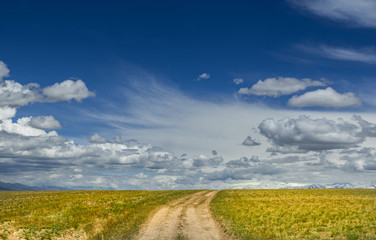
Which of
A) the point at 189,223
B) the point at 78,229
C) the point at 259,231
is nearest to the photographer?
the point at 259,231

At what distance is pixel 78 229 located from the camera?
25484mm

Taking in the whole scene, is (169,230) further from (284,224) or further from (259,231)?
(284,224)

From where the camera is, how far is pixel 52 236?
22.8m

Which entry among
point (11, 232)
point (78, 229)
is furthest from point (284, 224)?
point (11, 232)

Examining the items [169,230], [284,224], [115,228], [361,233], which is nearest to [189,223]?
[169,230]

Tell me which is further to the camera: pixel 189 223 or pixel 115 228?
pixel 189 223

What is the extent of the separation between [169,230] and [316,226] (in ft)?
39.9

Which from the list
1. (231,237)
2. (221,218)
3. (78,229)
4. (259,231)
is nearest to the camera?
(231,237)

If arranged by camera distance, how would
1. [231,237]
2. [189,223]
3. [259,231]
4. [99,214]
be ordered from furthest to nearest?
1. [99,214]
2. [189,223]
3. [259,231]
4. [231,237]

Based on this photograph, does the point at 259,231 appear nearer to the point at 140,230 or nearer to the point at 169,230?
the point at 169,230

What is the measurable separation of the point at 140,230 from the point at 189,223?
4.89 m

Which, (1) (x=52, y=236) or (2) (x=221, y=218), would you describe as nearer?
(1) (x=52, y=236)

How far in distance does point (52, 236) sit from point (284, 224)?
729 inches

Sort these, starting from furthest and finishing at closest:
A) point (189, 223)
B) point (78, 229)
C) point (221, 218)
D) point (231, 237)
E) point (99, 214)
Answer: point (99, 214), point (221, 218), point (189, 223), point (78, 229), point (231, 237)
